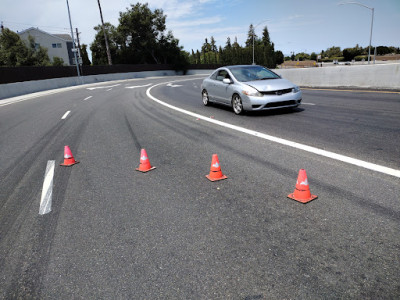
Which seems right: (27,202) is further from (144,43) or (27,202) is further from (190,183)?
(144,43)

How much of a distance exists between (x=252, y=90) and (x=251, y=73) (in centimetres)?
143

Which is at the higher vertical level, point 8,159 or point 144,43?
point 144,43

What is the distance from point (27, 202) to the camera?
13.8 feet

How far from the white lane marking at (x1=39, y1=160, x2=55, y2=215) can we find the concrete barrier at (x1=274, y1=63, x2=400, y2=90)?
622 inches

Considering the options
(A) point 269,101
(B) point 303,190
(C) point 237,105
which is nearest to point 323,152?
(B) point 303,190

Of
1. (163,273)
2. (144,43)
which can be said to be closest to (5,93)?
(163,273)

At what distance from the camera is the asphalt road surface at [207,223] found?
2428 mm

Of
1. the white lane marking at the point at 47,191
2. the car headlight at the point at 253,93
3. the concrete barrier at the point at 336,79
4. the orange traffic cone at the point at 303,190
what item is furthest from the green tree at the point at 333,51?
the orange traffic cone at the point at 303,190

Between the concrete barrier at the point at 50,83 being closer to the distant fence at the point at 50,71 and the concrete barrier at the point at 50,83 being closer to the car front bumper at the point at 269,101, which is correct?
the distant fence at the point at 50,71

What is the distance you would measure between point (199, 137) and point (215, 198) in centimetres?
346

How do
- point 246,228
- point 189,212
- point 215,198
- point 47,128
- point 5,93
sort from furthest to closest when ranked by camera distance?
point 5,93 → point 47,128 → point 215,198 → point 189,212 → point 246,228

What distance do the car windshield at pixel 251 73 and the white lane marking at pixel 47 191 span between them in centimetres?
666

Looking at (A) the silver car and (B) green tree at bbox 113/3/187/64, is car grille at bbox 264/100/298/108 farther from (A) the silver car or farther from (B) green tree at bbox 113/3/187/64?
(B) green tree at bbox 113/3/187/64

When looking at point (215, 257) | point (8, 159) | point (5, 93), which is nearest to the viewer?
point (215, 257)
